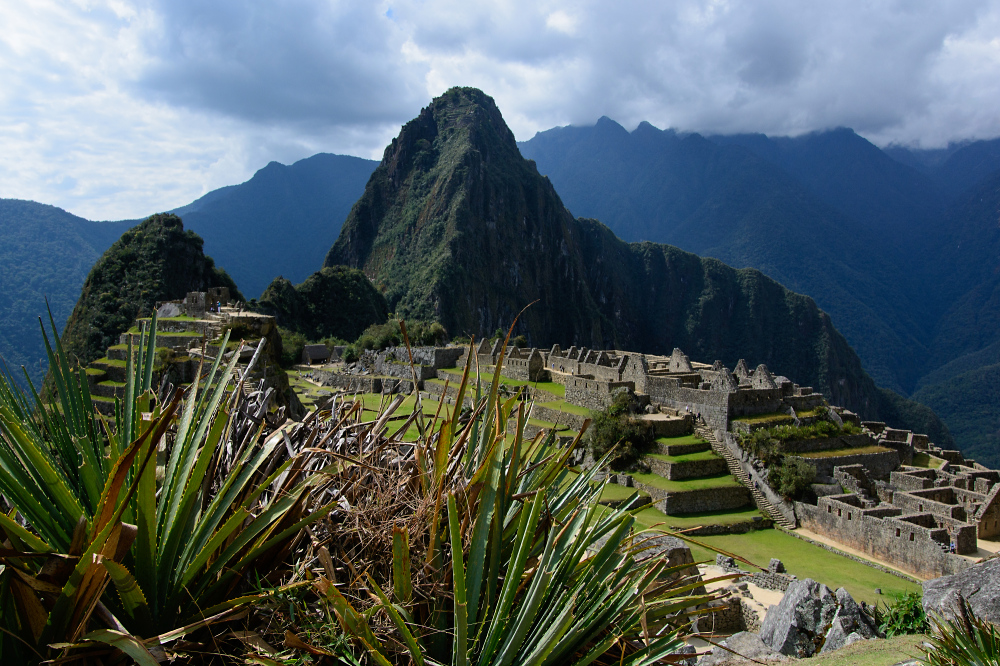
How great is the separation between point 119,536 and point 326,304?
2945 inches

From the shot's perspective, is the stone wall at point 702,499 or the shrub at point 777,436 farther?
the shrub at point 777,436

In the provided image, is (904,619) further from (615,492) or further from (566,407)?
(566,407)

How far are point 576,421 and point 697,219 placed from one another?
178m

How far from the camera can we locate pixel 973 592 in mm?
6961

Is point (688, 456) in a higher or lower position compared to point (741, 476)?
higher

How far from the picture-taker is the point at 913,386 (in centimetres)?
10694

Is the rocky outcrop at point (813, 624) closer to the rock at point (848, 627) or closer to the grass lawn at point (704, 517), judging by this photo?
the rock at point (848, 627)

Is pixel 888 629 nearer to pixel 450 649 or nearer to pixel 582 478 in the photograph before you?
pixel 582 478

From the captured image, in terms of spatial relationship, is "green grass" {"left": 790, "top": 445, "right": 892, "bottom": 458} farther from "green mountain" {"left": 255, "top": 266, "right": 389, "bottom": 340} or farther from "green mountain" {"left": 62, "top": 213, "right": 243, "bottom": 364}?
"green mountain" {"left": 255, "top": 266, "right": 389, "bottom": 340}

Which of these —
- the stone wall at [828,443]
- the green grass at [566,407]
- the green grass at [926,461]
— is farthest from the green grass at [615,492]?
the green grass at [926,461]

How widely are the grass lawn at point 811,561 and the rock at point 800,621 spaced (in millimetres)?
3570

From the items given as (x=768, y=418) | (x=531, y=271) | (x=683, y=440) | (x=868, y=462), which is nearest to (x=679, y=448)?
(x=683, y=440)

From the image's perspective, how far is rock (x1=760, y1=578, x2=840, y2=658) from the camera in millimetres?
8094

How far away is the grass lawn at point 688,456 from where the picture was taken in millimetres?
18756
